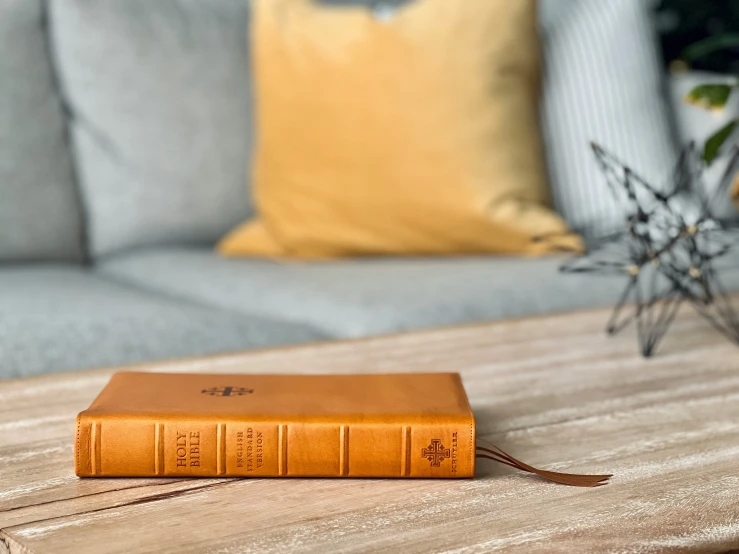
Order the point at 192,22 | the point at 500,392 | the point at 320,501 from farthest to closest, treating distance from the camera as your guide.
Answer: the point at 192,22 → the point at 500,392 → the point at 320,501

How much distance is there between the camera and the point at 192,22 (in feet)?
5.90

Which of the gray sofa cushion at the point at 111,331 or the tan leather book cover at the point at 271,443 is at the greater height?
the tan leather book cover at the point at 271,443

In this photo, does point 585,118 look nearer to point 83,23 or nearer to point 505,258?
point 505,258

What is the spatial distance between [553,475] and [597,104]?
50.0 inches

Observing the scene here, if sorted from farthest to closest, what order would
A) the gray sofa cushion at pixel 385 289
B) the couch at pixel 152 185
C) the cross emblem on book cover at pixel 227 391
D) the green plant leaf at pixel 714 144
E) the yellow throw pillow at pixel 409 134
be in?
1. the yellow throw pillow at pixel 409 134
2. the couch at pixel 152 185
3. the gray sofa cushion at pixel 385 289
4. the green plant leaf at pixel 714 144
5. the cross emblem on book cover at pixel 227 391

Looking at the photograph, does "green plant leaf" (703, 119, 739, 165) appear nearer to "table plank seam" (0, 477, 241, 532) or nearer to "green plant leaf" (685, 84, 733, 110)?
"green plant leaf" (685, 84, 733, 110)

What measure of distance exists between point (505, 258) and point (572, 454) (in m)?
0.94

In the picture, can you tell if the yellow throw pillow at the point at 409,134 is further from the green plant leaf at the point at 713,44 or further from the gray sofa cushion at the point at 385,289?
the green plant leaf at the point at 713,44

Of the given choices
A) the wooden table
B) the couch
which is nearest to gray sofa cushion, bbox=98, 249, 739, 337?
the couch

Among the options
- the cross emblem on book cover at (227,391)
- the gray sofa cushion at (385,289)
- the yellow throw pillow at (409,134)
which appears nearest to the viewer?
the cross emblem on book cover at (227,391)

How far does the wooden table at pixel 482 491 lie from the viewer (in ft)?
1.43

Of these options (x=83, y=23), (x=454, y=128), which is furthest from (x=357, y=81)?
(x=83, y=23)

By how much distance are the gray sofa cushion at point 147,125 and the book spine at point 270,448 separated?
126 centimetres

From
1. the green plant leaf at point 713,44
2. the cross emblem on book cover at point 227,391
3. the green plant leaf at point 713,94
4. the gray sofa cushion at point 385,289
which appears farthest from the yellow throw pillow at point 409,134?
the cross emblem on book cover at point 227,391
